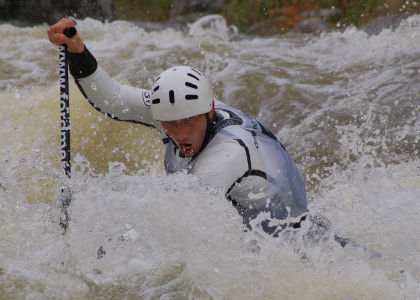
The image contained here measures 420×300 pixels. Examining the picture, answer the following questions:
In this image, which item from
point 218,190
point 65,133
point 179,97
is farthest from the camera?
point 65,133

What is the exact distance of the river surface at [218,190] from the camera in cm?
294

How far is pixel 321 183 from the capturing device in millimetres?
4988

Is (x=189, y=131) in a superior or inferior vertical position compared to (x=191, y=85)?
inferior

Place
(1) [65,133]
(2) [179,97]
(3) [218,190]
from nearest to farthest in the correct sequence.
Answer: (3) [218,190], (2) [179,97], (1) [65,133]

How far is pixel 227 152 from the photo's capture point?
2695 mm

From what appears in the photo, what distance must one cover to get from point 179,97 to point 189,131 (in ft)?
0.68

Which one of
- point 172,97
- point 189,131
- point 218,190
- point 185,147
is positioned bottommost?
point 218,190

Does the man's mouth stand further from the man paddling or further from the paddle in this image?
the paddle

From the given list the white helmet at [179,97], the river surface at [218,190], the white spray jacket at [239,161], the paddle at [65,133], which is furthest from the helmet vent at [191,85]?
the paddle at [65,133]

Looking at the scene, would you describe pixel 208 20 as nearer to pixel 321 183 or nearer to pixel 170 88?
Result: pixel 321 183

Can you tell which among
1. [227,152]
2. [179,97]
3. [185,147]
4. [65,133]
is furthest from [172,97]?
[65,133]

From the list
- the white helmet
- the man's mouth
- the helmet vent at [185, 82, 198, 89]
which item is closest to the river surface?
the man's mouth

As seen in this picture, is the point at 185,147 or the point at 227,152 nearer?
the point at 227,152

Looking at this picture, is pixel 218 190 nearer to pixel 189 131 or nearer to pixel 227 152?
pixel 227 152
